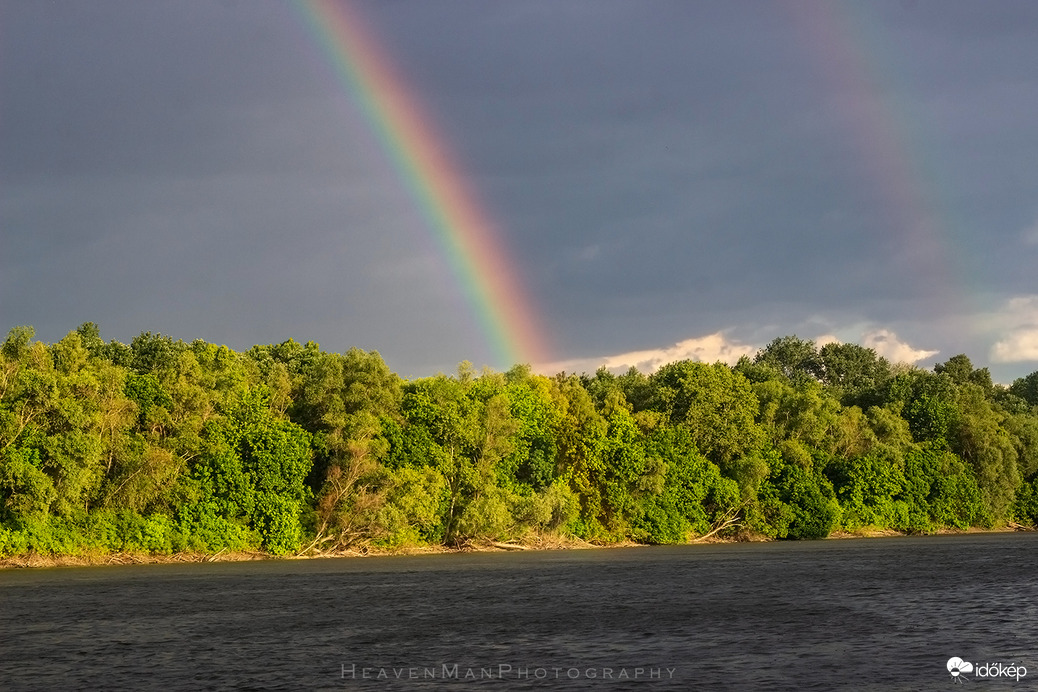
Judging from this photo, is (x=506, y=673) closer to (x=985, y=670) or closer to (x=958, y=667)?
(x=958, y=667)

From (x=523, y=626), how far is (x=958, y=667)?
67.6 feet

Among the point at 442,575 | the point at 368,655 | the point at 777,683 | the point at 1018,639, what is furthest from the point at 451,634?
the point at 442,575

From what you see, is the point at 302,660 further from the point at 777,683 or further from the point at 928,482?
the point at 928,482

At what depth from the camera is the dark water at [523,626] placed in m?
39.6

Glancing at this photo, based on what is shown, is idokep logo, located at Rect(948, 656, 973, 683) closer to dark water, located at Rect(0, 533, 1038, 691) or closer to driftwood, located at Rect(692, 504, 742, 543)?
dark water, located at Rect(0, 533, 1038, 691)

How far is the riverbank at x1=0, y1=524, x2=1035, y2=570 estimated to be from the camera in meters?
98.3

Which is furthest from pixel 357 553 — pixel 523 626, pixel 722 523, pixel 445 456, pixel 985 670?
pixel 985 670

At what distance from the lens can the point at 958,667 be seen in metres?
39.5

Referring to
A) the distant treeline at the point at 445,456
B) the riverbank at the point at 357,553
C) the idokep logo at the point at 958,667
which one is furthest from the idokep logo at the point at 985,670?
the riverbank at the point at 357,553

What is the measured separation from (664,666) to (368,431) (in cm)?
7536

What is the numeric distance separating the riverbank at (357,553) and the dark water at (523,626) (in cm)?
547

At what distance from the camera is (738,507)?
142000 mm

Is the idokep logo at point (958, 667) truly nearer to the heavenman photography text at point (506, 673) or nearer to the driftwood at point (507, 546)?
the heavenman photography text at point (506, 673)

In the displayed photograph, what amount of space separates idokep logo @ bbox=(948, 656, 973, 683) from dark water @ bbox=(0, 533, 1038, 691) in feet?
1.21
